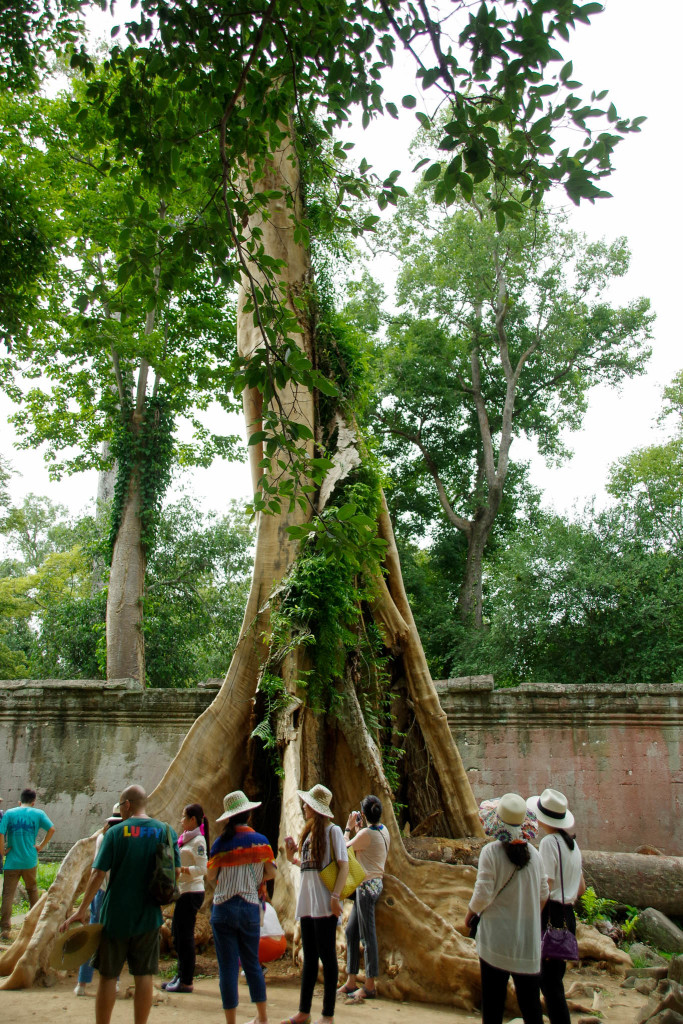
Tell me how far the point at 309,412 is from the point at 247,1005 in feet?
15.5

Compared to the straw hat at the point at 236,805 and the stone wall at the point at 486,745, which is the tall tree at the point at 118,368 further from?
the straw hat at the point at 236,805

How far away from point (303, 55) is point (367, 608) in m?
4.49

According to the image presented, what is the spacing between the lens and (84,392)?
1305 cm

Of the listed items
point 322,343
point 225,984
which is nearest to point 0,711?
point 322,343

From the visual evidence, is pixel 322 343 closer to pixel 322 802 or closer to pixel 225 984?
pixel 322 802

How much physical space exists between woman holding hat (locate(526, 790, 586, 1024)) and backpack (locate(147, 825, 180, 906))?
166 cm

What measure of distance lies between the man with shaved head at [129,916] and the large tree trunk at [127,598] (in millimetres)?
8511

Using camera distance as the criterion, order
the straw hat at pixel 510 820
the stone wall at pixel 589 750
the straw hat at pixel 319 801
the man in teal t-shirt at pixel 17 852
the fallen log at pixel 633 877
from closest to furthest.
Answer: the straw hat at pixel 510 820, the straw hat at pixel 319 801, the man in teal t-shirt at pixel 17 852, the fallen log at pixel 633 877, the stone wall at pixel 589 750

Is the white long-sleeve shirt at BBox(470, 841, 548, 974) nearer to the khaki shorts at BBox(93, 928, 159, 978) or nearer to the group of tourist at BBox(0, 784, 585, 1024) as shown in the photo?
the group of tourist at BBox(0, 784, 585, 1024)

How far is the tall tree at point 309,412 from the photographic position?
3250 millimetres

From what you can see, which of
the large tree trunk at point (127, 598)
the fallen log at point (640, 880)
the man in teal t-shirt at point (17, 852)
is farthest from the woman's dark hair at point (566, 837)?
the large tree trunk at point (127, 598)

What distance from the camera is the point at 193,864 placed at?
4312mm

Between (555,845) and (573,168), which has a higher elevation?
(573,168)

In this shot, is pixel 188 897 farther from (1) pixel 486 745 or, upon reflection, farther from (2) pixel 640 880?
(1) pixel 486 745
